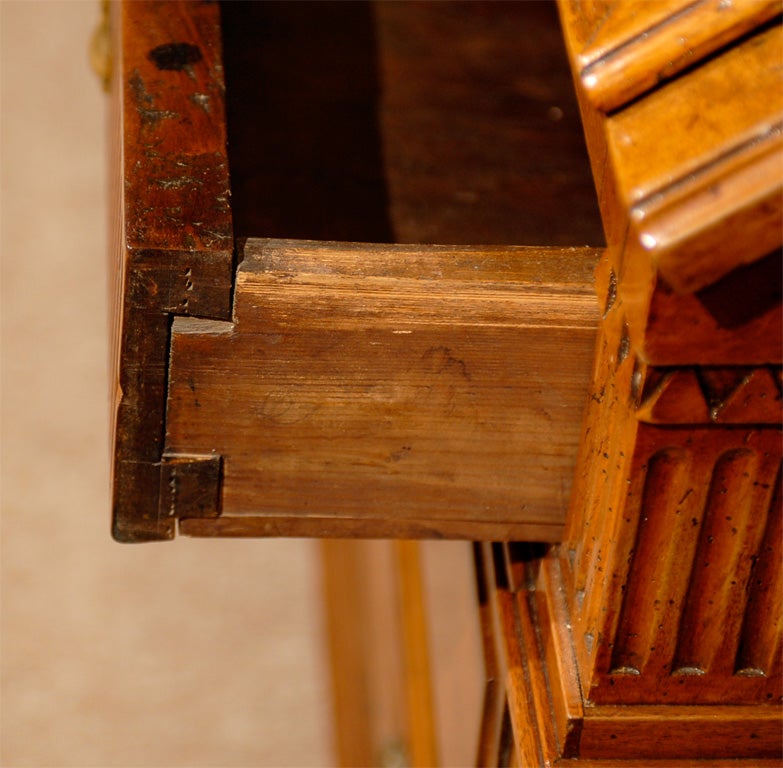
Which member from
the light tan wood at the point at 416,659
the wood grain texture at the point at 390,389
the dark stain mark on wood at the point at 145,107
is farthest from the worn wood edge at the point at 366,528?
the light tan wood at the point at 416,659

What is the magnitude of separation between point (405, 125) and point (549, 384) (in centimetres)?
52

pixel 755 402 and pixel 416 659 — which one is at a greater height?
pixel 755 402

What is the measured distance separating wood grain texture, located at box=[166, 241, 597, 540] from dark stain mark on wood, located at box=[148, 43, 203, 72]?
15cm

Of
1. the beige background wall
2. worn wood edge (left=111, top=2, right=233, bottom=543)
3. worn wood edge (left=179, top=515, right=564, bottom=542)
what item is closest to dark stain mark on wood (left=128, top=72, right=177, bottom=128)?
worn wood edge (left=111, top=2, right=233, bottom=543)

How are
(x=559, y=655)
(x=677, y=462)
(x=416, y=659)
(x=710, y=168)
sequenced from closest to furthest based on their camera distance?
(x=710, y=168), (x=677, y=462), (x=559, y=655), (x=416, y=659)

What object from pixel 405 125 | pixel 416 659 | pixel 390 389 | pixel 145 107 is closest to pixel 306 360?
pixel 390 389

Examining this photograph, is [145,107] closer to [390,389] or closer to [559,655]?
[390,389]

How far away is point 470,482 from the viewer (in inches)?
24.7

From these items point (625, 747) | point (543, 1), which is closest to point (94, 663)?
point (543, 1)

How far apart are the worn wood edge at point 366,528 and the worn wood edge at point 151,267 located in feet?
0.10

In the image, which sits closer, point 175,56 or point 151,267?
point 151,267

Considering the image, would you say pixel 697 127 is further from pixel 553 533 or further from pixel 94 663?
pixel 94 663

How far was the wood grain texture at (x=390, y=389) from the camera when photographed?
553mm

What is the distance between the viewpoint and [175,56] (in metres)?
0.65
